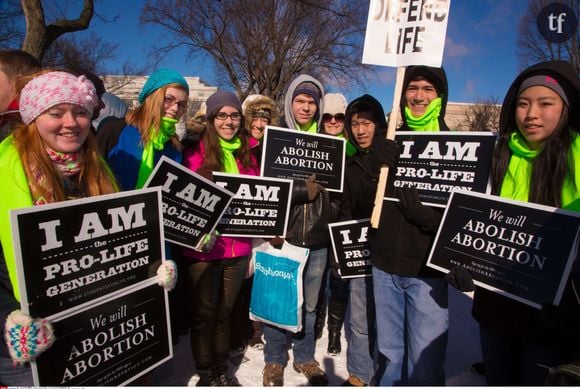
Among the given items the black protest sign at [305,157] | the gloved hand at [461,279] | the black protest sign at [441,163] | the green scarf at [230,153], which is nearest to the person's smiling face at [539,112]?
the black protest sign at [441,163]

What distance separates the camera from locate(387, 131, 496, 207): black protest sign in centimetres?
220

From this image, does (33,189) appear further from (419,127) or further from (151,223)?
(419,127)

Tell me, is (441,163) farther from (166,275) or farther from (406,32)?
(166,275)

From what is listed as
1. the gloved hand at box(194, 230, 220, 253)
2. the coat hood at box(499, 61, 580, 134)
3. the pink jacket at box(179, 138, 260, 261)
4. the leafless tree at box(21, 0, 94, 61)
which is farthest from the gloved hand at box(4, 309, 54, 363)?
the leafless tree at box(21, 0, 94, 61)

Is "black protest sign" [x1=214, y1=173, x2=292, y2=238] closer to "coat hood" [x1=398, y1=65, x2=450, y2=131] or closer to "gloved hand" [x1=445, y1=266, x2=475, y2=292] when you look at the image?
"coat hood" [x1=398, y1=65, x2=450, y2=131]

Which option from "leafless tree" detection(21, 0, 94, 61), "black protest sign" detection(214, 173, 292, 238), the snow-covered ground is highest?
"leafless tree" detection(21, 0, 94, 61)

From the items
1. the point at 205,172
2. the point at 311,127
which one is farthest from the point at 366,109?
the point at 205,172

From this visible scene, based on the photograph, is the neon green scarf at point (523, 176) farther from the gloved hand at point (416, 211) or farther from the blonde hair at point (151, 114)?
the blonde hair at point (151, 114)

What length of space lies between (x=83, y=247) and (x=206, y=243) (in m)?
1.03

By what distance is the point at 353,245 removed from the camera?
3174mm

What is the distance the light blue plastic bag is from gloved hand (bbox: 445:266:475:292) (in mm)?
1310

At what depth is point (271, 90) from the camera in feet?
57.1

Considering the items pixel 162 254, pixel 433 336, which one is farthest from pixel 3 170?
pixel 433 336

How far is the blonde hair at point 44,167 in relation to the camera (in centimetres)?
160
